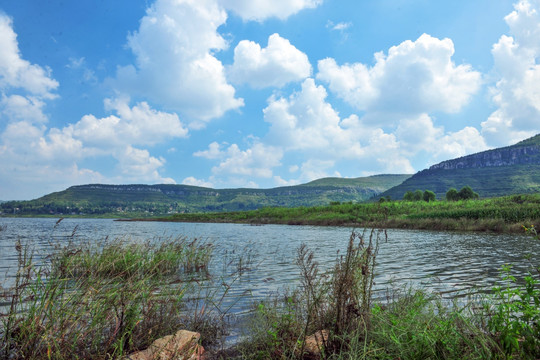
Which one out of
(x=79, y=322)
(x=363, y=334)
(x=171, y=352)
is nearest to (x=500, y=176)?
(x=363, y=334)

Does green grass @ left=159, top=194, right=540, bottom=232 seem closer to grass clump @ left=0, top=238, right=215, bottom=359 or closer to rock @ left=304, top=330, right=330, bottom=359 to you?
rock @ left=304, top=330, right=330, bottom=359

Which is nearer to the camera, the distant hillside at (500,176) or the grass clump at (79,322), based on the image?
the grass clump at (79,322)

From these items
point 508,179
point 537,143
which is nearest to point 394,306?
point 508,179

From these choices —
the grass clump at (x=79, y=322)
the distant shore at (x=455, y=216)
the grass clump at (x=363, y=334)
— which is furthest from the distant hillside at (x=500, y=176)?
the grass clump at (x=79, y=322)

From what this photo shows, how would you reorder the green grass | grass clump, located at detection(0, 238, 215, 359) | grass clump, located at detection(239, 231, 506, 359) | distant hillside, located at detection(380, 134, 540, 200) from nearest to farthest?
1. grass clump, located at detection(239, 231, 506, 359)
2. grass clump, located at detection(0, 238, 215, 359)
3. the green grass
4. distant hillside, located at detection(380, 134, 540, 200)

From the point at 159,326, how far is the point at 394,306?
454cm

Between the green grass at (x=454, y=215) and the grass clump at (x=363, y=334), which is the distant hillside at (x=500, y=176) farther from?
the grass clump at (x=363, y=334)

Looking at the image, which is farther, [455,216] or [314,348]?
[455,216]

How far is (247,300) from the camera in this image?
31.2 ft

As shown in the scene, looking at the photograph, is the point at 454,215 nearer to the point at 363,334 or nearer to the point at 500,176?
the point at 363,334

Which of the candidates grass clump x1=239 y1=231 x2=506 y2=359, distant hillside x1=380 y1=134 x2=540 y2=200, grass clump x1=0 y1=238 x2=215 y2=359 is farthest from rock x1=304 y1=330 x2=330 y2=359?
distant hillside x1=380 y1=134 x2=540 y2=200

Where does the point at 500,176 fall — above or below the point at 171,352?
above

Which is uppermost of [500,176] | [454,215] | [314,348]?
[500,176]

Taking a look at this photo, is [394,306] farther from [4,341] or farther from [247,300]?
[4,341]
